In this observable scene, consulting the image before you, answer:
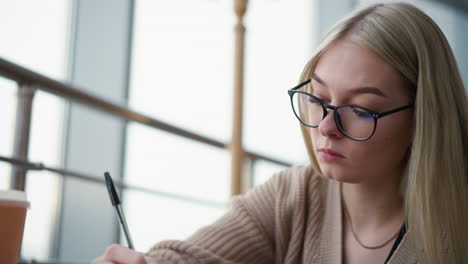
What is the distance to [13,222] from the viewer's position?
0.75 metres

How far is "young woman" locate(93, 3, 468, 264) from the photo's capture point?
→ 1.03 m

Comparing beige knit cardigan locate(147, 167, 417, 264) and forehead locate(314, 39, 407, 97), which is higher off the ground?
forehead locate(314, 39, 407, 97)

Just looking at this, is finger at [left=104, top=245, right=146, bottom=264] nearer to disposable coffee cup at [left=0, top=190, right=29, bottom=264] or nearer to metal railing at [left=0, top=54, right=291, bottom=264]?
disposable coffee cup at [left=0, top=190, right=29, bottom=264]

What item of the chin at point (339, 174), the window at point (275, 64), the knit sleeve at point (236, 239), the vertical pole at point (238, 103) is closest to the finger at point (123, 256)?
the knit sleeve at point (236, 239)

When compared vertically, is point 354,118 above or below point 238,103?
below

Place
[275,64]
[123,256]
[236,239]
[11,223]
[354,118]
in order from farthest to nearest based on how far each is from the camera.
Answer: [275,64], [236,239], [354,118], [123,256], [11,223]

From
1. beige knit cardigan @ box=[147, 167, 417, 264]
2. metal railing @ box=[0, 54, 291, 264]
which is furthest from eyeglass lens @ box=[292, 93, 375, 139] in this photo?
metal railing @ box=[0, 54, 291, 264]

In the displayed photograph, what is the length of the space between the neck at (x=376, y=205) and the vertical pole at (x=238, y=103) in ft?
3.88

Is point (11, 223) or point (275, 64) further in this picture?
point (275, 64)

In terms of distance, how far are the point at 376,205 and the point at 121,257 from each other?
59 cm

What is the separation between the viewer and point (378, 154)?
106 centimetres

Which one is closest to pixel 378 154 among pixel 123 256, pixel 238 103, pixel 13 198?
pixel 123 256

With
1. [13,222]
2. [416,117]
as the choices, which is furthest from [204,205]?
[13,222]

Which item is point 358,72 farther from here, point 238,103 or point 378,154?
point 238,103
